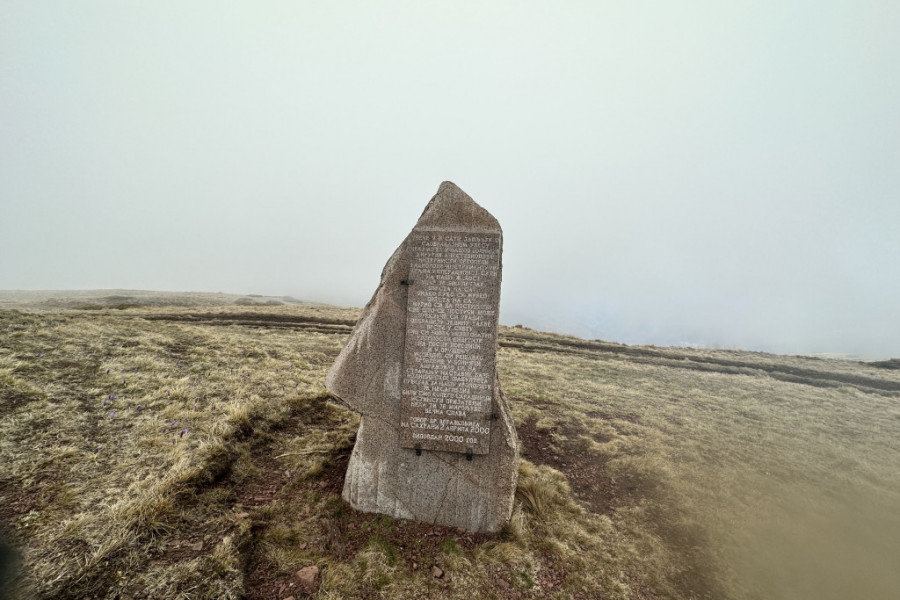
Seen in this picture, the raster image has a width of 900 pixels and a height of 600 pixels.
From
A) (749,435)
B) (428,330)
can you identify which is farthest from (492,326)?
(749,435)

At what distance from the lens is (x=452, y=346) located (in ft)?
19.4

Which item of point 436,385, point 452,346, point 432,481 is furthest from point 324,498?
point 452,346

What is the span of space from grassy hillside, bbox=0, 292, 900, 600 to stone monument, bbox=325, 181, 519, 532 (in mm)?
439

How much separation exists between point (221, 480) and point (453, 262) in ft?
16.4

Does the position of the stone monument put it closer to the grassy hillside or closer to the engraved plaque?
the engraved plaque

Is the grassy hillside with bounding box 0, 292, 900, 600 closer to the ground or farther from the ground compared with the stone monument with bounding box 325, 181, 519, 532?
closer to the ground

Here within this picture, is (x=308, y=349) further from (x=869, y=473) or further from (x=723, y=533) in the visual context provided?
(x=869, y=473)

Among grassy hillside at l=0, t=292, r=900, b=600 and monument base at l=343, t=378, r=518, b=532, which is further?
monument base at l=343, t=378, r=518, b=532

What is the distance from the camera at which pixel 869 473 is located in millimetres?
9547

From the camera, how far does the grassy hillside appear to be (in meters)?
4.42

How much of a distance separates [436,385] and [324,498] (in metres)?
2.55

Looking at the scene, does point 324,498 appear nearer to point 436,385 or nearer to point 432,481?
point 432,481

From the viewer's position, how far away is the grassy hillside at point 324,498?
4422 millimetres

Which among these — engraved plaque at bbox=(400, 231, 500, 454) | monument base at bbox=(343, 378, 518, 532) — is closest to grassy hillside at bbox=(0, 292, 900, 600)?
monument base at bbox=(343, 378, 518, 532)
